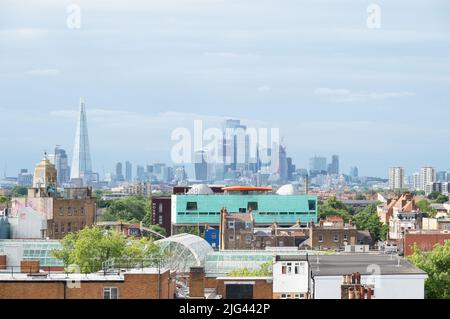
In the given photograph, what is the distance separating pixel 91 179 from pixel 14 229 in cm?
1507

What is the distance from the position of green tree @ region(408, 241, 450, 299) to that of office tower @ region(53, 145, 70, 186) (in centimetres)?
2817

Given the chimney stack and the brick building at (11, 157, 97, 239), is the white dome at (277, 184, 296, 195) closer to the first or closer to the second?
the brick building at (11, 157, 97, 239)

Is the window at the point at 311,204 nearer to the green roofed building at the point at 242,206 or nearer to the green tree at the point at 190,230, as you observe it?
the green roofed building at the point at 242,206

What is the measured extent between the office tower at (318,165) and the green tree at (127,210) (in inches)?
549

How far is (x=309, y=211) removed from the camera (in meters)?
65.2

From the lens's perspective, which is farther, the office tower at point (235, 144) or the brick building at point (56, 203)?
the brick building at point (56, 203)

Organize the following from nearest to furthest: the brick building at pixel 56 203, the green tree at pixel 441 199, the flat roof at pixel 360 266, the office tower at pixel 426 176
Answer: the flat roof at pixel 360 266 < the brick building at pixel 56 203 < the green tree at pixel 441 199 < the office tower at pixel 426 176

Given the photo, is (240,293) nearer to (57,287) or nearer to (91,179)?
Answer: (57,287)

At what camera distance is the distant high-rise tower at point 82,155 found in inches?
1658

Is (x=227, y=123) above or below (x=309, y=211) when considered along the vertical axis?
above

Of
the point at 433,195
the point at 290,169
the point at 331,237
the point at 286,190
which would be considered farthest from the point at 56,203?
the point at 433,195

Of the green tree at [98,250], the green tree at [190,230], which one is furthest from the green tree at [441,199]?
the green tree at [98,250]

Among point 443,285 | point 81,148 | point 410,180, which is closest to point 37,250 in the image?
point 81,148

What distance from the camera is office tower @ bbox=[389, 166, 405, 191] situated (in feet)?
292
